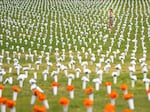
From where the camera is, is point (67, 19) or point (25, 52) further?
point (67, 19)

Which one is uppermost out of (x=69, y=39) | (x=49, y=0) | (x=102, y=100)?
(x=49, y=0)

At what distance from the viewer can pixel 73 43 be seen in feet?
72.4

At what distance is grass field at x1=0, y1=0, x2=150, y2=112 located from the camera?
1120 centimetres

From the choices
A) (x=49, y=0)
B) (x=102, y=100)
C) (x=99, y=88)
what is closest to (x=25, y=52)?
(x=99, y=88)

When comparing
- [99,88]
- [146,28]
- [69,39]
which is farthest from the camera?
[146,28]

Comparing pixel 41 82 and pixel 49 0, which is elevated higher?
pixel 49 0

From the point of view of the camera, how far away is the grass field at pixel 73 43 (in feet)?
36.7

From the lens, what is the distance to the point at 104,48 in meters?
20.6

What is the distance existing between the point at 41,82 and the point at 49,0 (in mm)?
32153

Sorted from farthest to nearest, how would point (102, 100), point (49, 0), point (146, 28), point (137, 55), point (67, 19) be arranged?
1. point (49, 0)
2. point (67, 19)
3. point (146, 28)
4. point (137, 55)
5. point (102, 100)

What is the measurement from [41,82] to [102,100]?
11.6ft

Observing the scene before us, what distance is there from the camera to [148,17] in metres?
30.9

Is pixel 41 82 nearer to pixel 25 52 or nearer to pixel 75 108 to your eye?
pixel 75 108

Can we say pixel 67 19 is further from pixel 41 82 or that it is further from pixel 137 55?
pixel 41 82
